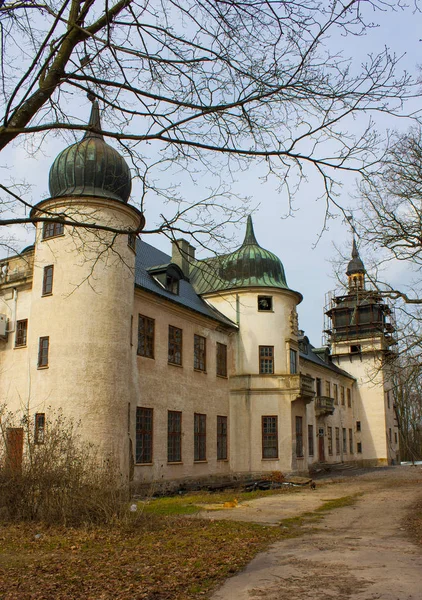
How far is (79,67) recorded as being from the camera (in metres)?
6.35

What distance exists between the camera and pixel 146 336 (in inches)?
912

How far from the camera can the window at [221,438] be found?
92.6 feet

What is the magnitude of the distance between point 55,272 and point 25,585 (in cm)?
1424

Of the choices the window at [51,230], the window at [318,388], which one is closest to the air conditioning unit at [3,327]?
the window at [51,230]

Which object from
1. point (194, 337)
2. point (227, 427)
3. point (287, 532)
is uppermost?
point (194, 337)

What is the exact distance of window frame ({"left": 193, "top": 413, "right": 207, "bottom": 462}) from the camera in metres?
26.1

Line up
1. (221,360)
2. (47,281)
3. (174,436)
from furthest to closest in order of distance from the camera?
(221,360), (174,436), (47,281)

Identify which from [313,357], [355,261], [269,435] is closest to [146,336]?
[269,435]

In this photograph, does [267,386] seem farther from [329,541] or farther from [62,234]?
[329,541]

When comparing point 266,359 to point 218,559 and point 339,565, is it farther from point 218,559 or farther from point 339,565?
point 339,565

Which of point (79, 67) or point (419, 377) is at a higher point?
point (79, 67)

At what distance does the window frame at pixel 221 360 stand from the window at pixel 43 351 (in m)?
10.6

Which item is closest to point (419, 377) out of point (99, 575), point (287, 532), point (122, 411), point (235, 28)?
point (287, 532)

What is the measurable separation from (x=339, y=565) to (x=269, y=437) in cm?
2170
